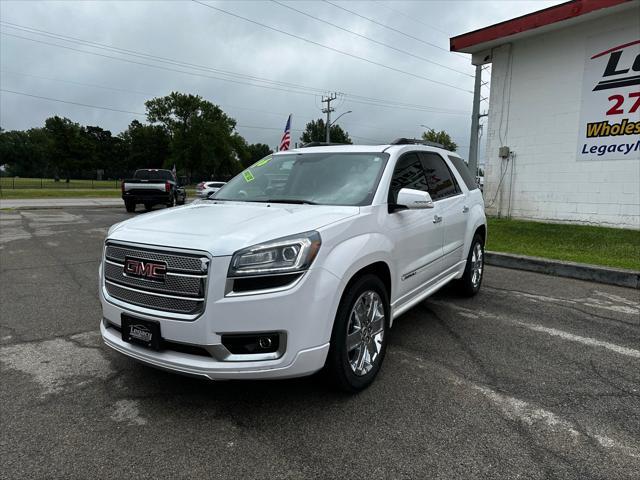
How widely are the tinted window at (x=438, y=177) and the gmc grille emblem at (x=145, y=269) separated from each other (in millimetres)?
2779

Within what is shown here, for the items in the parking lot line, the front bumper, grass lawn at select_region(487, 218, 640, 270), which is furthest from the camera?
grass lawn at select_region(487, 218, 640, 270)

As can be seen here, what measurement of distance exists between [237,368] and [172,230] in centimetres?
101

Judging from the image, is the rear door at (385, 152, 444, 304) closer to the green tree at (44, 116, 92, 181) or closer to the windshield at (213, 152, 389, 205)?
the windshield at (213, 152, 389, 205)

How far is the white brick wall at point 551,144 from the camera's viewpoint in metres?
10.8

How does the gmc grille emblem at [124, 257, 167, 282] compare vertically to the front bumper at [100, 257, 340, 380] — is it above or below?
above

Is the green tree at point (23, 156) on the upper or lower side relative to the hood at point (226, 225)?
upper

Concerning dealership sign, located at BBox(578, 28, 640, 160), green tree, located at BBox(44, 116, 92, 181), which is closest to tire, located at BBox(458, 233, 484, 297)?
dealership sign, located at BBox(578, 28, 640, 160)

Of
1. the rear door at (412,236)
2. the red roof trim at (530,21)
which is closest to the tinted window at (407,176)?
the rear door at (412,236)

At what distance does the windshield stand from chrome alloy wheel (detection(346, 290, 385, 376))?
77cm

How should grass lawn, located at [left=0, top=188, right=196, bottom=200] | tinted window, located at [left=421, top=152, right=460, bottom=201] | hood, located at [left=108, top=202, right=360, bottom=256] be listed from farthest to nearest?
grass lawn, located at [left=0, top=188, right=196, bottom=200] < tinted window, located at [left=421, top=152, right=460, bottom=201] < hood, located at [left=108, top=202, right=360, bottom=256]

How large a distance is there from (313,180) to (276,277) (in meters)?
1.53

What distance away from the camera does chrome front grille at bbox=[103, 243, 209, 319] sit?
2.59 m

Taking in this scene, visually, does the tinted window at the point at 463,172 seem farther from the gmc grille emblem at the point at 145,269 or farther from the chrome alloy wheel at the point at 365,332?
the gmc grille emblem at the point at 145,269

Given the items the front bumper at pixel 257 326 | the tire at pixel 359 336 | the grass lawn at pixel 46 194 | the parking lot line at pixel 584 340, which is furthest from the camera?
the grass lawn at pixel 46 194
